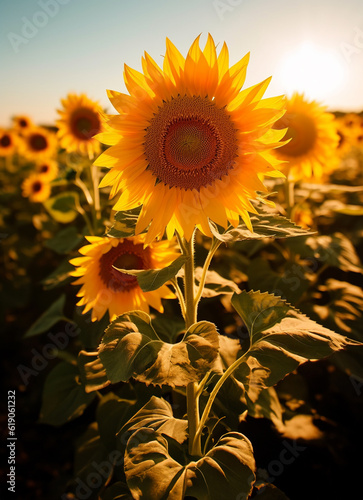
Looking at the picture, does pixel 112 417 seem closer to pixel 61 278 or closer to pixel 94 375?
pixel 94 375

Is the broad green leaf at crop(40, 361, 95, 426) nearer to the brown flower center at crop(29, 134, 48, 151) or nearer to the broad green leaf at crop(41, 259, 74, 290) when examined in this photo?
the broad green leaf at crop(41, 259, 74, 290)

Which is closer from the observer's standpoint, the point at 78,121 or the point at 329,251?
the point at 329,251

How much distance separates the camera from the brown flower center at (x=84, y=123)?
12.2ft

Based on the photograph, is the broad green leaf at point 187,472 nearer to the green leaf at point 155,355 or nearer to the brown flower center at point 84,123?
the green leaf at point 155,355

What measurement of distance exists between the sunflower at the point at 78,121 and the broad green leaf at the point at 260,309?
263cm

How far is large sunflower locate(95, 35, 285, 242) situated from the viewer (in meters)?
1.36

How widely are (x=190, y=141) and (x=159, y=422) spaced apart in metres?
1.14

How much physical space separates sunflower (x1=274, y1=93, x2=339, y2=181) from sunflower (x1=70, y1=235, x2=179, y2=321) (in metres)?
1.52

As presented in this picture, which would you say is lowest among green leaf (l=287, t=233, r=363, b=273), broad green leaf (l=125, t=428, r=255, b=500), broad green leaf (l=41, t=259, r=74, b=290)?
broad green leaf (l=125, t=428, r=255, b=500)

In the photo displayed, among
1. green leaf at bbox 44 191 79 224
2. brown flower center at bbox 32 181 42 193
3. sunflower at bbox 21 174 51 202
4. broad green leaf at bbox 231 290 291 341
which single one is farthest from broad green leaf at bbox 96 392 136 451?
brown flower center at bbox 32 181 42 193

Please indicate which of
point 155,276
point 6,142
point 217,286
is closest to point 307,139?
point 217,286

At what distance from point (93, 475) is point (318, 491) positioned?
48.5 inches

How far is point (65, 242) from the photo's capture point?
291 cm

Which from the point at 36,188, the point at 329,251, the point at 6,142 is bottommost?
the point at 329,251
